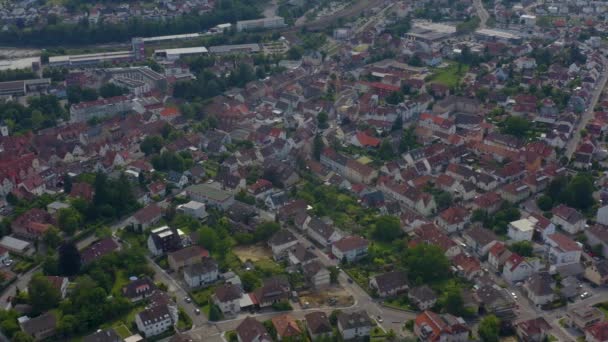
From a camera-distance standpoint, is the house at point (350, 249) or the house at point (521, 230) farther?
the house at point (521, 230)

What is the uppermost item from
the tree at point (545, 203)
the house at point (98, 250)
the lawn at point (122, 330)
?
the tree at point (545, 203)

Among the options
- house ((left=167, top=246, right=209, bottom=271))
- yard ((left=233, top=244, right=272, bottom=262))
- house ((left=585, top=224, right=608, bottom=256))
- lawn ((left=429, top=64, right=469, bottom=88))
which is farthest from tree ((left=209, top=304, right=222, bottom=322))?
lawn ((left=429, top=64, right=469, bottom=88))

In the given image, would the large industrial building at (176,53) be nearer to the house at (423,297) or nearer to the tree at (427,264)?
the tree at (427,264)

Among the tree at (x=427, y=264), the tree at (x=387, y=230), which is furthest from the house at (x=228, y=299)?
the tree at (x=387, y=230)

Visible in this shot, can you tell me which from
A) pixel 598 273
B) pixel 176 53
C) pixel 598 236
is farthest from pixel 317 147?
pixel 176 53

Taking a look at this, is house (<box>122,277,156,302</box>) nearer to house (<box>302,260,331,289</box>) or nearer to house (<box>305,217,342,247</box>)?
house (<box>302,260,331,289</box>)

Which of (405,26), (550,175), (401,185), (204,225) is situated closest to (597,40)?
(405,26)
